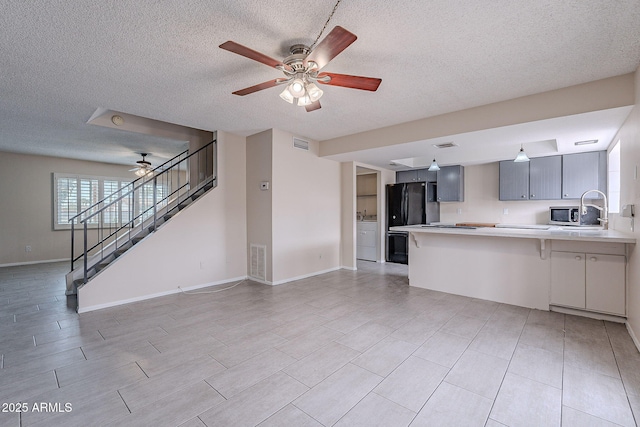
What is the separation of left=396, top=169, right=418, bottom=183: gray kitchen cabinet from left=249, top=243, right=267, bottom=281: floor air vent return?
401cm

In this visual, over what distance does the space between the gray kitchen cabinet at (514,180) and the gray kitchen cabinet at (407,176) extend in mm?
1793

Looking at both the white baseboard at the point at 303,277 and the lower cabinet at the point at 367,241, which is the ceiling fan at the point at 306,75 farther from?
the lower cabinet at the point at 367,241

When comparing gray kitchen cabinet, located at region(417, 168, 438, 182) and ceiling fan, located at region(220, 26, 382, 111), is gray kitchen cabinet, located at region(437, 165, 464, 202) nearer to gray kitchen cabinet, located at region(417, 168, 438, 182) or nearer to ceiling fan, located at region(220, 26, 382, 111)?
gray kitchen cabinet, located at region(417, 168, 438, 182)

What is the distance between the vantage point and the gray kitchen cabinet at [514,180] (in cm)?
529

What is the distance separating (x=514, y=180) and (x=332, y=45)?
5.10 metres

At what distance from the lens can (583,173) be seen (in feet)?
15.5

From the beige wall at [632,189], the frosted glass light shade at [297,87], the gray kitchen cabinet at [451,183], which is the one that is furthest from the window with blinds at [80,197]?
the beige wall at [632,189]

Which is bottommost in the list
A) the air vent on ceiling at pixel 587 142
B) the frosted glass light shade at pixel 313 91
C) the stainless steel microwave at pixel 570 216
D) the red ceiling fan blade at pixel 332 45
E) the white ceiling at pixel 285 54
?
the stainless steel microwave at pixel 570 216

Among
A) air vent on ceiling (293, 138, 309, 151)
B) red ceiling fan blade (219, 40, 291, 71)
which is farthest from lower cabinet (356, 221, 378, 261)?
red ceiling fan blade (219, 40, 291, 71)

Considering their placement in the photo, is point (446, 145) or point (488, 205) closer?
point (446, 145)

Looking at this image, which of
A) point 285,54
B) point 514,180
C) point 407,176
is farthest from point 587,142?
point 285,54

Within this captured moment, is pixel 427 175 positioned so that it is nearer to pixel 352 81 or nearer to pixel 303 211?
pixel 303 211

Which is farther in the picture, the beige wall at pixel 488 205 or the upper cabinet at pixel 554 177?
the beige wall at pixel 488 205

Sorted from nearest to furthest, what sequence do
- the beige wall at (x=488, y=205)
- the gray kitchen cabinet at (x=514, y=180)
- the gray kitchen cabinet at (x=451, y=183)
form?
the gray kitchen cabinet at (x=514, y=180), the beige wall at (x=488, y=205), the gray kitchen cabinet at (x=451, y=183)
